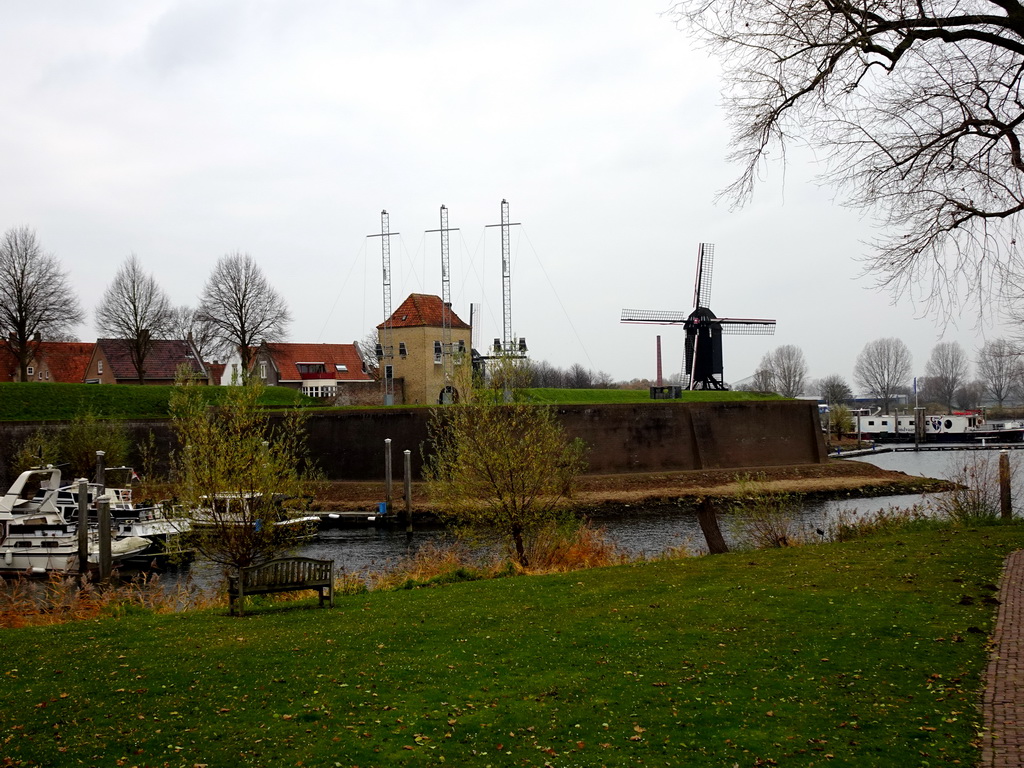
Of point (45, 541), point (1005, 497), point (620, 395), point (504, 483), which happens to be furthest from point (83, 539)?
point (620, 395)

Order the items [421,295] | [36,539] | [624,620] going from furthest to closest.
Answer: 1. [421,295]
2. [36,539]
3. [624,620]

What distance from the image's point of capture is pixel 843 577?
12.1 meters

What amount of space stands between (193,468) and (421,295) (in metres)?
41.4

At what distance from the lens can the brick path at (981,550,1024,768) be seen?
5910 mm

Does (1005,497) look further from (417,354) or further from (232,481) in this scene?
(417,354)

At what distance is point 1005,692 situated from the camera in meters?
6.96

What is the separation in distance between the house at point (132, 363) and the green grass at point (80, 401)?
1562 centimetres

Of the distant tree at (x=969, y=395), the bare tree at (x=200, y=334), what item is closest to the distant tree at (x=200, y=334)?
the bare tree at (x=200, y=334)

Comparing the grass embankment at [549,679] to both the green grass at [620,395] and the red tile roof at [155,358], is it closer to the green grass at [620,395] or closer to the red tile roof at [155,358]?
the green grass at [620,395]

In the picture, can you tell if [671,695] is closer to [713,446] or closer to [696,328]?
[713,446]

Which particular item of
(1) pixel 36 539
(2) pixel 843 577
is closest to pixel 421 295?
(1) pixel 36 539

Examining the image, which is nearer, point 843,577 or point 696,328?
point 843,577

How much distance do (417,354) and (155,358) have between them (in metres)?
23.3

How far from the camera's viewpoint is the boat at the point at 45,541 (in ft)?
84.6
